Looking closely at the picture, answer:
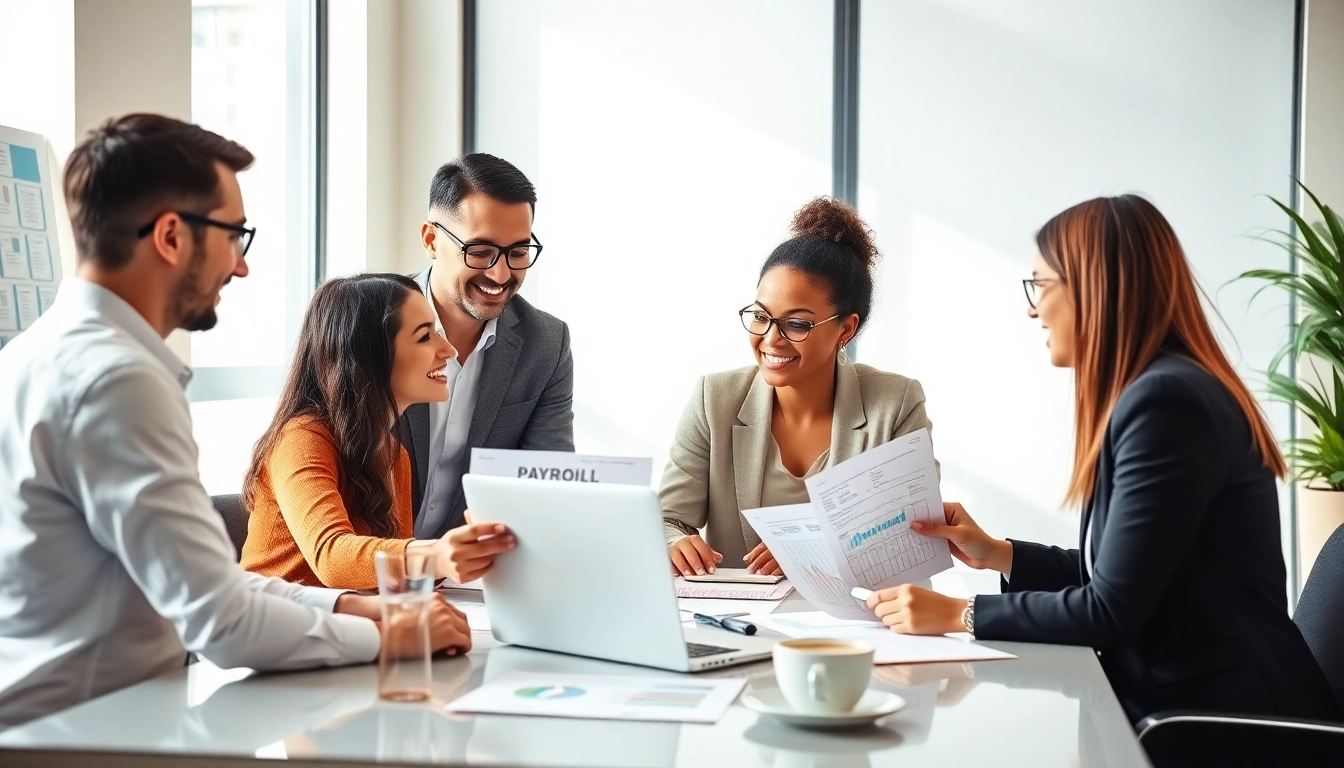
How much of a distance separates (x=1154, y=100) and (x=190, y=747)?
14.8ft

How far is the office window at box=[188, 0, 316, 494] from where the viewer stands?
162 inches

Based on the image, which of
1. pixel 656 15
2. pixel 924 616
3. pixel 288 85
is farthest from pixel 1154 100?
pixel 924 616

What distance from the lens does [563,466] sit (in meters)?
1.60

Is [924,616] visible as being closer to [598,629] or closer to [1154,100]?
[598,629]

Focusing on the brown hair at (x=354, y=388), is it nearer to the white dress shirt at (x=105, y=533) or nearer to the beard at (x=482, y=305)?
the beard at (x=482, y=305)

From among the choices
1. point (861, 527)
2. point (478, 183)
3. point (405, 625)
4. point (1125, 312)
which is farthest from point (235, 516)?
point (1125, 312)

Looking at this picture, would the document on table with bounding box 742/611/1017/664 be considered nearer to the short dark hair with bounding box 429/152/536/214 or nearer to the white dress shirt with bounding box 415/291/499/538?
the white dress shirt with bounding box 415/291/499/538

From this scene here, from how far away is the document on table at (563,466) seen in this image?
1.57 m

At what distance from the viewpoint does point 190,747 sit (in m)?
1.17

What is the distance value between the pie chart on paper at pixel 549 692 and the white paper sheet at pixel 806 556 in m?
0.51

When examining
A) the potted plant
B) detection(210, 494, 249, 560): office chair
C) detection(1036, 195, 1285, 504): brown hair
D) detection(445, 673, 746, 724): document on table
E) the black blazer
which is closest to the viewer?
detection(445, 673, 746, 724): document on table

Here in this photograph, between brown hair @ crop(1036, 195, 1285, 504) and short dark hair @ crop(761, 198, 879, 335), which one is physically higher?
short dark hair @ crop(761, 198, 879, 335)

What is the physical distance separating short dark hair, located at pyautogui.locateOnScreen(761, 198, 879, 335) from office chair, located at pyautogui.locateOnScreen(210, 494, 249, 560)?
1255 mm

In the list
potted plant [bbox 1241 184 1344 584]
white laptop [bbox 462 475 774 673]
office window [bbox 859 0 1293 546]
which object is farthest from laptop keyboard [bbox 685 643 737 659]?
office window [bbox 859 0 1293 546]
